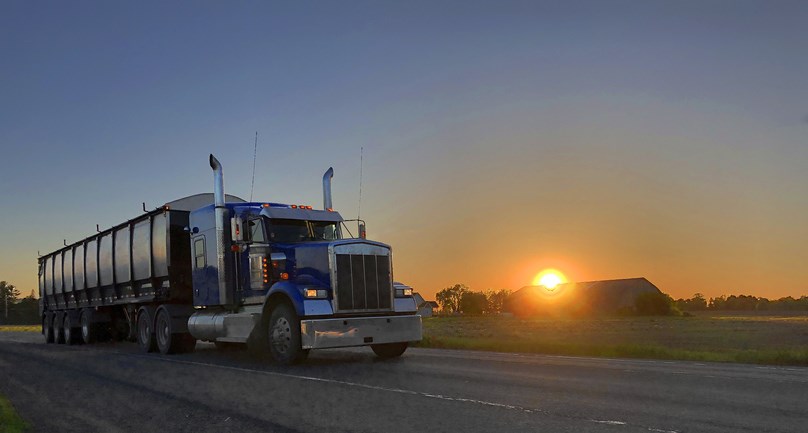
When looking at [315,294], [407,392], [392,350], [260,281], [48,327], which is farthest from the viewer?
[48,327]

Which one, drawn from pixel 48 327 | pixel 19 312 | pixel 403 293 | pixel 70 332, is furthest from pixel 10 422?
pixel 19 312

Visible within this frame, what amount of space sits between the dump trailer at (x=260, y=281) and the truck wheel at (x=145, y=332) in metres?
0.03

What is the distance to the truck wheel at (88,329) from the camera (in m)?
24.7

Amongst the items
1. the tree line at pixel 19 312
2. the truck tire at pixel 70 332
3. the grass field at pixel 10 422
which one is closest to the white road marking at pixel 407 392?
the grass field at pixel 10 422

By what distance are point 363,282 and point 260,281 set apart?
230 cm

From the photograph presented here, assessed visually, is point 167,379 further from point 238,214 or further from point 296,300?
point 238,214

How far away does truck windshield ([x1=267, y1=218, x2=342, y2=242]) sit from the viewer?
14.9m

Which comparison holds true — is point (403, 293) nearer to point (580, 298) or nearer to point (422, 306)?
point (422, 306)

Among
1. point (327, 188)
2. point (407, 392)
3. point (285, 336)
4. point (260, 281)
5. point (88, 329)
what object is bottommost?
point (407, 392)

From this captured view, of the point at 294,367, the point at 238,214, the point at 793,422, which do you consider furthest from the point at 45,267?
the point at 793,422

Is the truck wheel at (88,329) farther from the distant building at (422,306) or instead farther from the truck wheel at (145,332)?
the distant building at (422,306)

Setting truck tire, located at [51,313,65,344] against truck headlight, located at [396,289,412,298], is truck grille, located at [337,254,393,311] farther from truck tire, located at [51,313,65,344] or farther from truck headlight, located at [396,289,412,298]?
truck tire, located at [51,313,65,344]

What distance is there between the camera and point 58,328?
28594 mm

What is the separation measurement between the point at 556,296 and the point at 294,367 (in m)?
91.9
